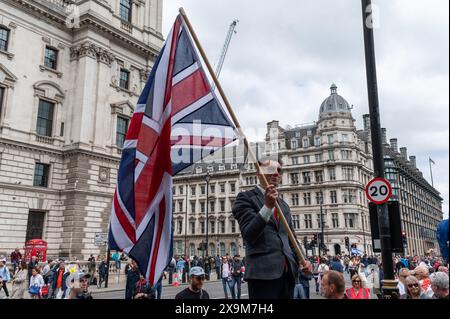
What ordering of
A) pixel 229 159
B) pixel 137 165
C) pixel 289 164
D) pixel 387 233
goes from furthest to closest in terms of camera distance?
pixel 229 159, pixel 289 164, pixel 387 233, pixel 137 165

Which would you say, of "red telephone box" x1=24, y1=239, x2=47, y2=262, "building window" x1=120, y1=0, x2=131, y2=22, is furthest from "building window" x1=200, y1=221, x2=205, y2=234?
"red telephone box" x1=24, y1=239, x2=47, y2=262

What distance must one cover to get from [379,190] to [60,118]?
2777 cm

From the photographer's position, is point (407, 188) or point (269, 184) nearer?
point (269, 184)

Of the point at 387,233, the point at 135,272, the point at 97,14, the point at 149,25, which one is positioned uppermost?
the point at 149,25

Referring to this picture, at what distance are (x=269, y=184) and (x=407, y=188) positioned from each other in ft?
355

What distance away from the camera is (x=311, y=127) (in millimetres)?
77438

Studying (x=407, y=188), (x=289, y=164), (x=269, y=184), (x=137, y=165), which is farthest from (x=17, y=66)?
(x=407, y=188)

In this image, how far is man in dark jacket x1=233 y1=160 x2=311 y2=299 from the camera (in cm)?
346

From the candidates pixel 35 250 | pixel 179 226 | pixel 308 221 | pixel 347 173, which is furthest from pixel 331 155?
pixel 35 250

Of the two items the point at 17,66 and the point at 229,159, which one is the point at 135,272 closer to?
the point at 17,66

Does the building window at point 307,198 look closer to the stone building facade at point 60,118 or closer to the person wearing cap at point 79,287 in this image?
the stone building facade at point 60,118
